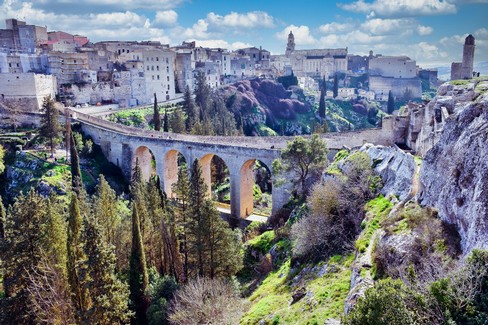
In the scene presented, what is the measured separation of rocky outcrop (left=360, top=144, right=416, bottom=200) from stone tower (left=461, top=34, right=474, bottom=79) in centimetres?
2248

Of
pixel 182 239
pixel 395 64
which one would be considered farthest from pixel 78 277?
pixel 395 64

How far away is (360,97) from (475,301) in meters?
102

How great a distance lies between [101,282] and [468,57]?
3694 centimetres

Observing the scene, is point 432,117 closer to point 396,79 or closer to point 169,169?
point 169,169

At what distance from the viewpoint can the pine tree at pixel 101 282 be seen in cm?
1792

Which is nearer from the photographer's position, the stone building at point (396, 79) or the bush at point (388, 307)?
the bush at point (388, 307)

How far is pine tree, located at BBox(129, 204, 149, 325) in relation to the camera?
2119 centimetres

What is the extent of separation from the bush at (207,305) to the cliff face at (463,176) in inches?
348

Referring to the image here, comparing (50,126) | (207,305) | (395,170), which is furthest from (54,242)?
(50,126)

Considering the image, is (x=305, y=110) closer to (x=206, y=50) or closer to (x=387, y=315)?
(x=206, y=50)

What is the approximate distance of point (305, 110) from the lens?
89250 mm

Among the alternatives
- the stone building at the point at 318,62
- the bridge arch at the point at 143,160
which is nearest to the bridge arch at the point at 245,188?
the bridge arch at the point at 143,160

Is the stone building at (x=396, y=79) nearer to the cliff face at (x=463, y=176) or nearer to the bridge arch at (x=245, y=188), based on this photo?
the bridge arch at (x=245, y=188)

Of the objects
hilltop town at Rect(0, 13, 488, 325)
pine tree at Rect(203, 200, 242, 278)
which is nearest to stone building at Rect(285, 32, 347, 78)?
hilltop town at Rect(0, 13, 488, 325)
